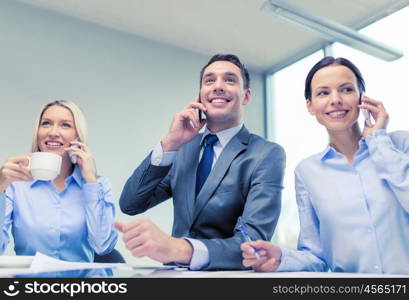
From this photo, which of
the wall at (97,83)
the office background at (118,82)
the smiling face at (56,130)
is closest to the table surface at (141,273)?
the smiling face at (56,130)

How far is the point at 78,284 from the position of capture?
28.9 inches

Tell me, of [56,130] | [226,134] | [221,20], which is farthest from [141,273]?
[221,20]

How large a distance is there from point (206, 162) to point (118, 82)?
2703 mm

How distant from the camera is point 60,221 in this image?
5.50 feet

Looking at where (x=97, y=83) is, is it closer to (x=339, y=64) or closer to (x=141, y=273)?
(x=339, y=64)

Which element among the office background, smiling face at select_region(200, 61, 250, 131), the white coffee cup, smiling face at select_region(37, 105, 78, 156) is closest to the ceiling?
the office background

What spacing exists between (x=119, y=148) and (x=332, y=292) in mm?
3310

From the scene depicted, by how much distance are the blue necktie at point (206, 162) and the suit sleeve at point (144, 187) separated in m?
0.12

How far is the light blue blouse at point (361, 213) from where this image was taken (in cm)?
122

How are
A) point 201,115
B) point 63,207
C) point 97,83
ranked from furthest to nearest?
point 97,83, point 63,207, point 201,115

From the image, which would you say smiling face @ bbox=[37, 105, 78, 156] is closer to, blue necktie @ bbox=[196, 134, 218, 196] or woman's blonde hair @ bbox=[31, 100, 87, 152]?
woman's blonde hair @ bbox=[31, 100, 87, 152]

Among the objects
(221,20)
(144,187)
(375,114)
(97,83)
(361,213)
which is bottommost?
(361,213)

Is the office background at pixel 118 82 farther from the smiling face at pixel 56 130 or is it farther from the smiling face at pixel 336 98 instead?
the smiling face at pixel 336 98

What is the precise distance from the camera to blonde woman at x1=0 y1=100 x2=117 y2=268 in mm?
Result: 1644
